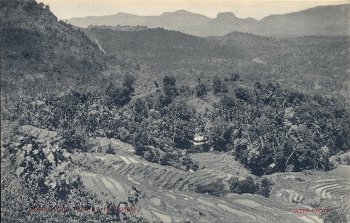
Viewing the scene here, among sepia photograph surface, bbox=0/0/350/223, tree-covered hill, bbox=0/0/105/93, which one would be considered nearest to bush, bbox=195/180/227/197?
sepia photograph surface, bbox=0/0/350/223

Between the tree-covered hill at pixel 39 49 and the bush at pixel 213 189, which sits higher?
the tree-covered hill at pixel 39 49

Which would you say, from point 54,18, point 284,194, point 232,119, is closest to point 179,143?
point 232,119

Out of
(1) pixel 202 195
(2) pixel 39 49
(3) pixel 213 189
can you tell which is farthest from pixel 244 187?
(2) pixel 39 49

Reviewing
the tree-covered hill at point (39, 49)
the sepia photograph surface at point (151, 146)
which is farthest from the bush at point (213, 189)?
the tree-covered hill at point (39, 49)

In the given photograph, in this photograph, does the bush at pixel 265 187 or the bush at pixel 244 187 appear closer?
the bush at pixel 265 187

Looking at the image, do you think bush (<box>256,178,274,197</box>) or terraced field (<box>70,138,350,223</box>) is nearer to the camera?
terraced field (<box>70,138,350,223</box>)

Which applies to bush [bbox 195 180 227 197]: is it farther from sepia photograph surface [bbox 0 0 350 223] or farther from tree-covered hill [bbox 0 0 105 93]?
tree-covered hill [bbox 0 0 105 93]

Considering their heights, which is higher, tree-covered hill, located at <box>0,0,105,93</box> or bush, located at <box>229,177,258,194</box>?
tree-covered hill, located at <box>0,0,105,93</box>

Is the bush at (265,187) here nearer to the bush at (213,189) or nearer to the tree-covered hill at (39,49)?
the bush at (213,189)
